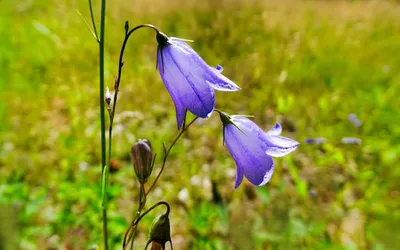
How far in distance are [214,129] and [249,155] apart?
6.91ft

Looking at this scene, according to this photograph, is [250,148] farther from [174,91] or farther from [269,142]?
[174,91]

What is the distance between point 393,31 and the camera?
525 cm

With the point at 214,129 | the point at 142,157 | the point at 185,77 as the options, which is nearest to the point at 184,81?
the point at 185,77

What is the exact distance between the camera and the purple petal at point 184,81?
88 cm

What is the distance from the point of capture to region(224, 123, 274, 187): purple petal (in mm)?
977

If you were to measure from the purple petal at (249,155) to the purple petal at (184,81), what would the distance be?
140mm

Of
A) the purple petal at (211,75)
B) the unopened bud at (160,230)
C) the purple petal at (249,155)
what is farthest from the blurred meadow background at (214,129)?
the purple petal at (211,75)

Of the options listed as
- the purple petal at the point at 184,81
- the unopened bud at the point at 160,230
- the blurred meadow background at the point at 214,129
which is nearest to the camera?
the purple petal at the point at 184,81

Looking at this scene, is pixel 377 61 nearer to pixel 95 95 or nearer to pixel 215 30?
pixel 215 30

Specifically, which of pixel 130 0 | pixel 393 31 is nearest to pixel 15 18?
pixel 130 0

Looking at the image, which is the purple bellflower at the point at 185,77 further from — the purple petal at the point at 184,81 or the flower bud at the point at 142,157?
the flower bud at the point at 142,157

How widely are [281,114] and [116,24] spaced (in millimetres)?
2364

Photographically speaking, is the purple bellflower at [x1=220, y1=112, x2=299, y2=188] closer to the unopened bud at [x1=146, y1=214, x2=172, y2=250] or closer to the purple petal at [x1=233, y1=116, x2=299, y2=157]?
the purple petal at [x1=233, y1=116, x2=299, y2=157]

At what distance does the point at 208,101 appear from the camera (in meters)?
0.87
